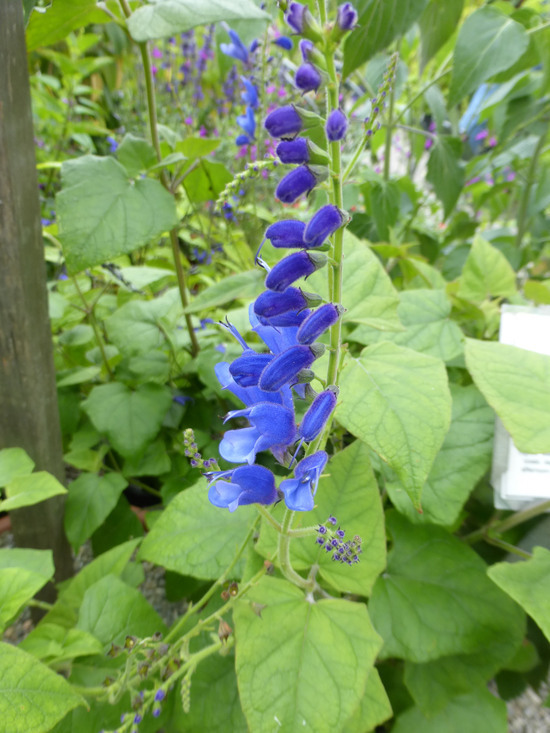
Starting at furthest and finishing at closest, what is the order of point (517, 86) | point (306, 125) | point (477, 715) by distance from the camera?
point (517, 86) < point (477, 715) < point (306, 125)

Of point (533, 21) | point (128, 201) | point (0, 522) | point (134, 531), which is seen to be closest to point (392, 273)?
point (533, 21)

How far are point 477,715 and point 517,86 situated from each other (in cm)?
138

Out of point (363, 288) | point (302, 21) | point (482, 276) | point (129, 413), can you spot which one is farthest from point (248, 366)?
point (482, 276)

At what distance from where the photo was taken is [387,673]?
35.6 inches

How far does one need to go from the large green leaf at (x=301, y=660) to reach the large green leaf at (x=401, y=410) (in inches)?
6.2

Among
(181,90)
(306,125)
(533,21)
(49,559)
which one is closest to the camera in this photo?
(306,125)

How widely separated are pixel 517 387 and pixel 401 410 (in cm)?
19

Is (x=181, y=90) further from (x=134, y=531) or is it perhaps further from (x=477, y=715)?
(x=477, y=715)

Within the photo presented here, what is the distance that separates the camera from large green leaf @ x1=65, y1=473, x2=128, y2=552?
0.95 metres

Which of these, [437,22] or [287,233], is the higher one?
[437,22]

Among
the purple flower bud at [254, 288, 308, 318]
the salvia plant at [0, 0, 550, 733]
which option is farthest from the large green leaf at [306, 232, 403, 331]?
the purple flower bud at [254, 288, 308, 318]

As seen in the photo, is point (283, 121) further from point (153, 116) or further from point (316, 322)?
point (153, 116)

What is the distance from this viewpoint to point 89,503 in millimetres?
972

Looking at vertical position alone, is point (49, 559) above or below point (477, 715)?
above
